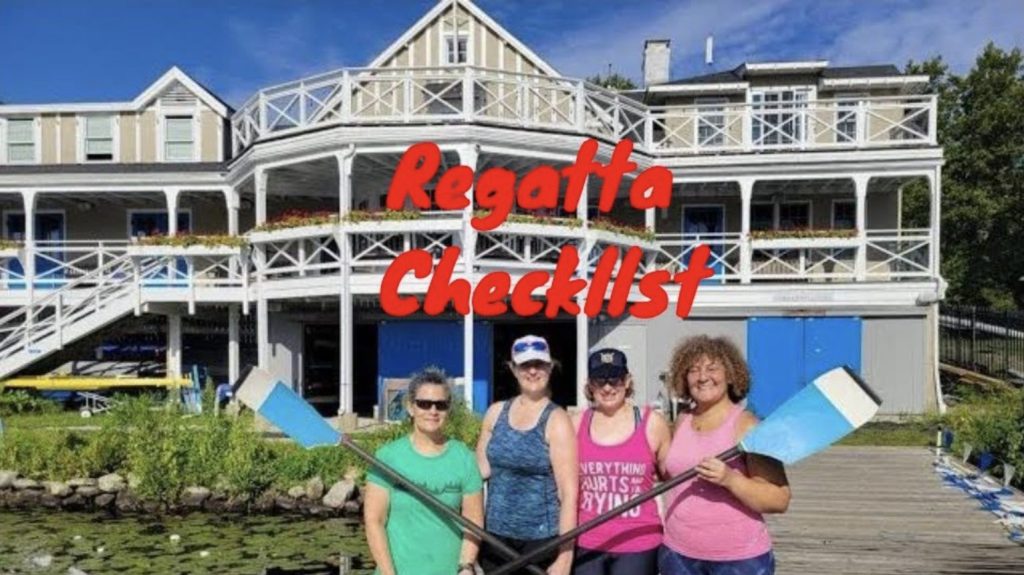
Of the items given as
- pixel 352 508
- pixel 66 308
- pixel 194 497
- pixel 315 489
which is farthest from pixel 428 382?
pixel 66 308

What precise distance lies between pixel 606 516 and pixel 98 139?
20.1 m

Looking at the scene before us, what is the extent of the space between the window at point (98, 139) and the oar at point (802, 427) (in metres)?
19.6

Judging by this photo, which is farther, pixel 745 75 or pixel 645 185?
pixel 745 75

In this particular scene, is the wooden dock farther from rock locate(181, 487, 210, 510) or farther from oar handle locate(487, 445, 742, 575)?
rock locate(181, 487, 210, 510)

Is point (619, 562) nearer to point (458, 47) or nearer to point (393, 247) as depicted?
point (393, 247)

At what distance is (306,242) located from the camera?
15.8 metres

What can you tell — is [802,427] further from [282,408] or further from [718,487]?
[282,408]

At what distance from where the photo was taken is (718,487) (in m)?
3.33

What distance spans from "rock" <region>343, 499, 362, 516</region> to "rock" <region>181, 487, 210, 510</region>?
5.69 feet

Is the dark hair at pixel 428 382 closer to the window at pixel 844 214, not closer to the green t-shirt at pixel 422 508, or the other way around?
the green t-shirt at pixel 422 508

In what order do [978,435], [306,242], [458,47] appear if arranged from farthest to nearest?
[458,47] < [306,242] < [978,435]

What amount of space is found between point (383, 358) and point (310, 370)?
2396 mm

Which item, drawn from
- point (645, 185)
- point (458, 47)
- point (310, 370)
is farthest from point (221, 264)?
point (645, 185)

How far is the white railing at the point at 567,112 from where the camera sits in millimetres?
13844
